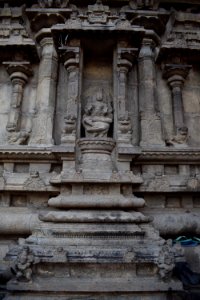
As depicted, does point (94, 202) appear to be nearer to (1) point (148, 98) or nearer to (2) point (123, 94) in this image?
(2) point (123, 94)

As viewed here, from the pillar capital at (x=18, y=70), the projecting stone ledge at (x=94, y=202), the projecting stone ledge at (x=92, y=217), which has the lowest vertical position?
the projecting stone ledge at (x=92, y=217)

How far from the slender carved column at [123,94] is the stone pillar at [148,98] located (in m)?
0.58

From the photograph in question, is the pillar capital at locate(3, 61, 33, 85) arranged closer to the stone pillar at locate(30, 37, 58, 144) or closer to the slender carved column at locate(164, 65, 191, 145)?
the stone pillar at locate(30, 37, 58, 144)

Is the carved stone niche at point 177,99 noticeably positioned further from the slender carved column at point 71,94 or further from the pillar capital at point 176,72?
the slender carved column at point 71,94

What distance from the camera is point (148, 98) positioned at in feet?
23.7

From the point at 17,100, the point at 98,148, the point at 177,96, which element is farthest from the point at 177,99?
the point at 17,100

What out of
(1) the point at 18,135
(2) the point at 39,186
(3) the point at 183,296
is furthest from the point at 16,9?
(3) the point at 183,296

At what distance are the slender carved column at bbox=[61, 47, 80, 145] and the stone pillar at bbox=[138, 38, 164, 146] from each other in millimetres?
1790

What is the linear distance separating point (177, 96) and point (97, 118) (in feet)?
8.14

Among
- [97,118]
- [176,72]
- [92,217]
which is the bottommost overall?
[92,217]

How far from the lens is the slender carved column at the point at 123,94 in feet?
21.0

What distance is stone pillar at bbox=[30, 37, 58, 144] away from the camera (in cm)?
677

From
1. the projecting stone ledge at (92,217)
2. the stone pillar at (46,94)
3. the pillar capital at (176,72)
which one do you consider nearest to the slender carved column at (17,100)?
the stone pillar at (46,94)

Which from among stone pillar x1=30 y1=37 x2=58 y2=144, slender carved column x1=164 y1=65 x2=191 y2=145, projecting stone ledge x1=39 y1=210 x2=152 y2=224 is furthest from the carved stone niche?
stone pillar x1=30 y1=37 x2=58 y2=144
